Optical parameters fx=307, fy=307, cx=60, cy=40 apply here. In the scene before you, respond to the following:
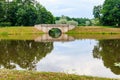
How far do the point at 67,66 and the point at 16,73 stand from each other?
27.6ft

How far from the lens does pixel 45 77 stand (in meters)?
12.7

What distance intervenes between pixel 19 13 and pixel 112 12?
78.6 ft

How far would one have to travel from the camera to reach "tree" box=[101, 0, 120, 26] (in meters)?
79.2

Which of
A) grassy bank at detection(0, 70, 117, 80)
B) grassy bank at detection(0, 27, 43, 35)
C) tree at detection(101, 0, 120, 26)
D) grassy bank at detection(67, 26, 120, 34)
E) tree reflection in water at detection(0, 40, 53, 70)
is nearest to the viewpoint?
grassy bank at detection(0, 70, 117, 80)

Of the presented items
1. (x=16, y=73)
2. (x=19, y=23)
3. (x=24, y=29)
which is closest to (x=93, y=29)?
(x=24, y=29)

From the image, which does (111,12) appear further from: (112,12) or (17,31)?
(17,31)

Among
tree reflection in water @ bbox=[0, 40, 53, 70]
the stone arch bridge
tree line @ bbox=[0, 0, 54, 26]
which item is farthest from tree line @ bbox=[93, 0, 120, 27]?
tree reflection in water @ bbox=[0, 40, 53, 70]

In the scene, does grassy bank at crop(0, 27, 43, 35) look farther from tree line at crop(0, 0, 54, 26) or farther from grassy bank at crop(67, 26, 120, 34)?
tree line at crop(0, 0, 54, 26)

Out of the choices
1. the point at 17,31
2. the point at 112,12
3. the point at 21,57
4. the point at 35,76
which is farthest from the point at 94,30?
the point at 35,76

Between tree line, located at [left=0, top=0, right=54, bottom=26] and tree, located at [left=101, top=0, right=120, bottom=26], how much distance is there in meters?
17.4

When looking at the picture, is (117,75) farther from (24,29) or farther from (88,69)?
(24,29)

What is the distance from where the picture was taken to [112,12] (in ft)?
259

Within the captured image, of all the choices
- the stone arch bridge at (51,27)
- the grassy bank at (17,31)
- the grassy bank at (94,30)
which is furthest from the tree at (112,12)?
the grassy bank at (17,31)

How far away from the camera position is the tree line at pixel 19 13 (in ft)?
263
